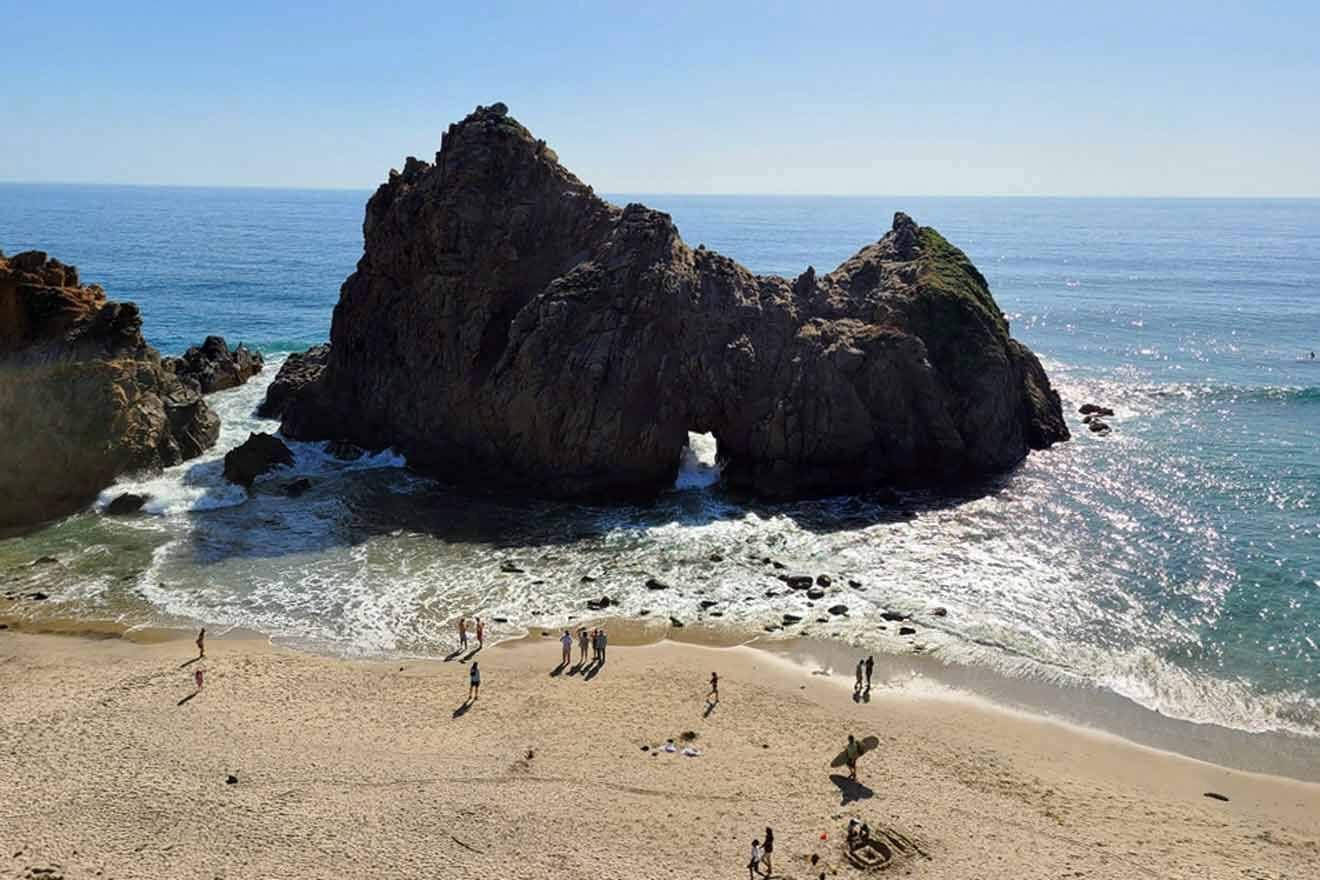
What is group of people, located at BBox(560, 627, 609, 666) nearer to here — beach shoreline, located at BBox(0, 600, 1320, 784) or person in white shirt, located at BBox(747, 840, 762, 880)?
beach shoreline, located at BBox(0, 600, 1320, 784)

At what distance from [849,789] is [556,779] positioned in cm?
819

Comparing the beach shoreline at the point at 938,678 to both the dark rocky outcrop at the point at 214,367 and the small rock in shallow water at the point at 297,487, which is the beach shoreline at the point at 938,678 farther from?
the dark rocky outcrop at the point at 214,367

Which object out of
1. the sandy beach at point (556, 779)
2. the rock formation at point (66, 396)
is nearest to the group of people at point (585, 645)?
the sandy beach at point (556, 779)

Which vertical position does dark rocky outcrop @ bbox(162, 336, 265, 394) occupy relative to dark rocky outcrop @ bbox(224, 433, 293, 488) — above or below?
above

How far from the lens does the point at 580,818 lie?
23203mm

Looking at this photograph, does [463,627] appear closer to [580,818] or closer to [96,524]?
[580,818]

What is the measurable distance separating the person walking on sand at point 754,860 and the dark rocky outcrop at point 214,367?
174 feet

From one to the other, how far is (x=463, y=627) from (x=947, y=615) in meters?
18.7

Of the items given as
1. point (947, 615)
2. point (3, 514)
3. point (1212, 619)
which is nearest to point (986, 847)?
point (947, 615)

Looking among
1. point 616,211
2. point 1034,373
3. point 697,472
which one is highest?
point 616,211

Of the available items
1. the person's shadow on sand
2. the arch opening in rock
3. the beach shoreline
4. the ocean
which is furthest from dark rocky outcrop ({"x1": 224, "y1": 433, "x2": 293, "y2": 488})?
the person's shadow on sand

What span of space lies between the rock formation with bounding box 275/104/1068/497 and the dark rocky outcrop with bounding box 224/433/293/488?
3934mm

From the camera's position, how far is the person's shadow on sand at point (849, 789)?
24312 millimetres

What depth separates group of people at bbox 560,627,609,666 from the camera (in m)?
31.4
